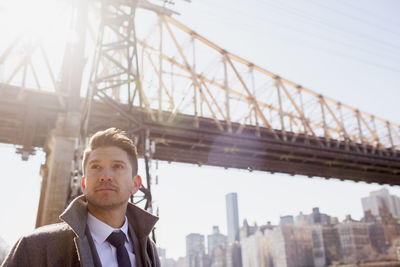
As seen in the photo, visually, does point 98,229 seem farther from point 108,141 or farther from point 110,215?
point 108,141

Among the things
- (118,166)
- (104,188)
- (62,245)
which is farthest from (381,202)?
(62,245)

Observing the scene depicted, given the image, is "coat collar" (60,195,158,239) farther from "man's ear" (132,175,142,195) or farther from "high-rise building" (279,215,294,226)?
"high-rise building" (279,215,294,226)

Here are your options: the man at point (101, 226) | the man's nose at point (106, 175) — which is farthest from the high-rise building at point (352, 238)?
the man's nose at point (106, 175)

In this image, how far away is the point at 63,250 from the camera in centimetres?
169

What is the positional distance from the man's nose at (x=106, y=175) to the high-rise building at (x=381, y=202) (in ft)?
391

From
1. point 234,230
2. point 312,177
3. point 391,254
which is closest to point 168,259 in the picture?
point 234,230

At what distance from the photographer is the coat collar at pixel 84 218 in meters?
1.72

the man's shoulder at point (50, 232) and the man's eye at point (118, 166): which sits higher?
the man's eye at point (118, 166)

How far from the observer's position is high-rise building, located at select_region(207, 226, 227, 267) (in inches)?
4176

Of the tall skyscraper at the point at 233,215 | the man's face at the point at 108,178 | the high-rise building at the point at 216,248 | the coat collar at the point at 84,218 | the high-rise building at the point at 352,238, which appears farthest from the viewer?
the tall skyscraper at the point at 233,215

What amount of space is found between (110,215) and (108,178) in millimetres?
232

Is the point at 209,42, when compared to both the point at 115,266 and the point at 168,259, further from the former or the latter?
the point at 168,259

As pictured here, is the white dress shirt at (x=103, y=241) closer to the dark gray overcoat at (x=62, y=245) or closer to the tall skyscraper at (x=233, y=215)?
the dark gray overcoat at (x=62, y=245)

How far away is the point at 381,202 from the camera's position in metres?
110
